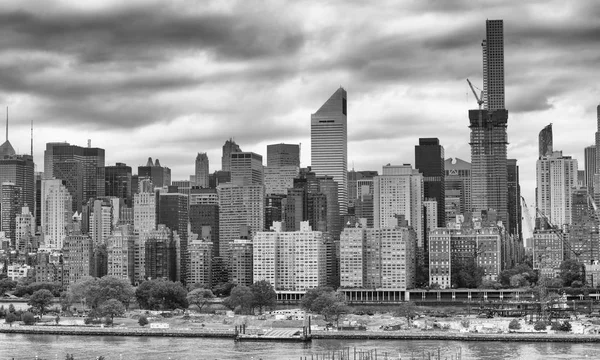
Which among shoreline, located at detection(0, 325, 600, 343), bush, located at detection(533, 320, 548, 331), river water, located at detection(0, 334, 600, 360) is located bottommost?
river water, located at detection(0, 334, 600, 360)

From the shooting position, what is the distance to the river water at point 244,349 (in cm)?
11581

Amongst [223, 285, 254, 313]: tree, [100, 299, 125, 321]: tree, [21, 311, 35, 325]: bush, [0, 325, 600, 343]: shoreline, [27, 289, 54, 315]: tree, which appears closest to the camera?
[0, 325, 600, 343]: shoreline

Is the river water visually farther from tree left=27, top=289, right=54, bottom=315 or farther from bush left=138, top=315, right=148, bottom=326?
tree left=27, top=289, right=54, bottom=315

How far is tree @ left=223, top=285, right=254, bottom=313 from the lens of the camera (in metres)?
170

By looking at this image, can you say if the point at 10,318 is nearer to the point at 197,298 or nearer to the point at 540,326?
the point at 197,298

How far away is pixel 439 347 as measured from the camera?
12269 centimetres

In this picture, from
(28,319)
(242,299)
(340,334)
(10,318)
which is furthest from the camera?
(242,299)

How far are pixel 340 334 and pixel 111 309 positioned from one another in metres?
34.0

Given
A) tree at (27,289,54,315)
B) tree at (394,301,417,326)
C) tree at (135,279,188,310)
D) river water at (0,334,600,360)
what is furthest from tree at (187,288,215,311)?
river water at (0,334,600,360)

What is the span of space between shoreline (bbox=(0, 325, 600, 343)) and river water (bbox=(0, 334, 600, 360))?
2.62 meters

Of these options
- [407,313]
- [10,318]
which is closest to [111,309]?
[10,318]

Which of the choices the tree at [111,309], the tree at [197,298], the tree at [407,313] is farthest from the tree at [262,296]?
the tree at [111,309]

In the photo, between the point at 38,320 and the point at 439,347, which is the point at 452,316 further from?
the point at 38,320

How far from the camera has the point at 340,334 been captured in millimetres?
136625
